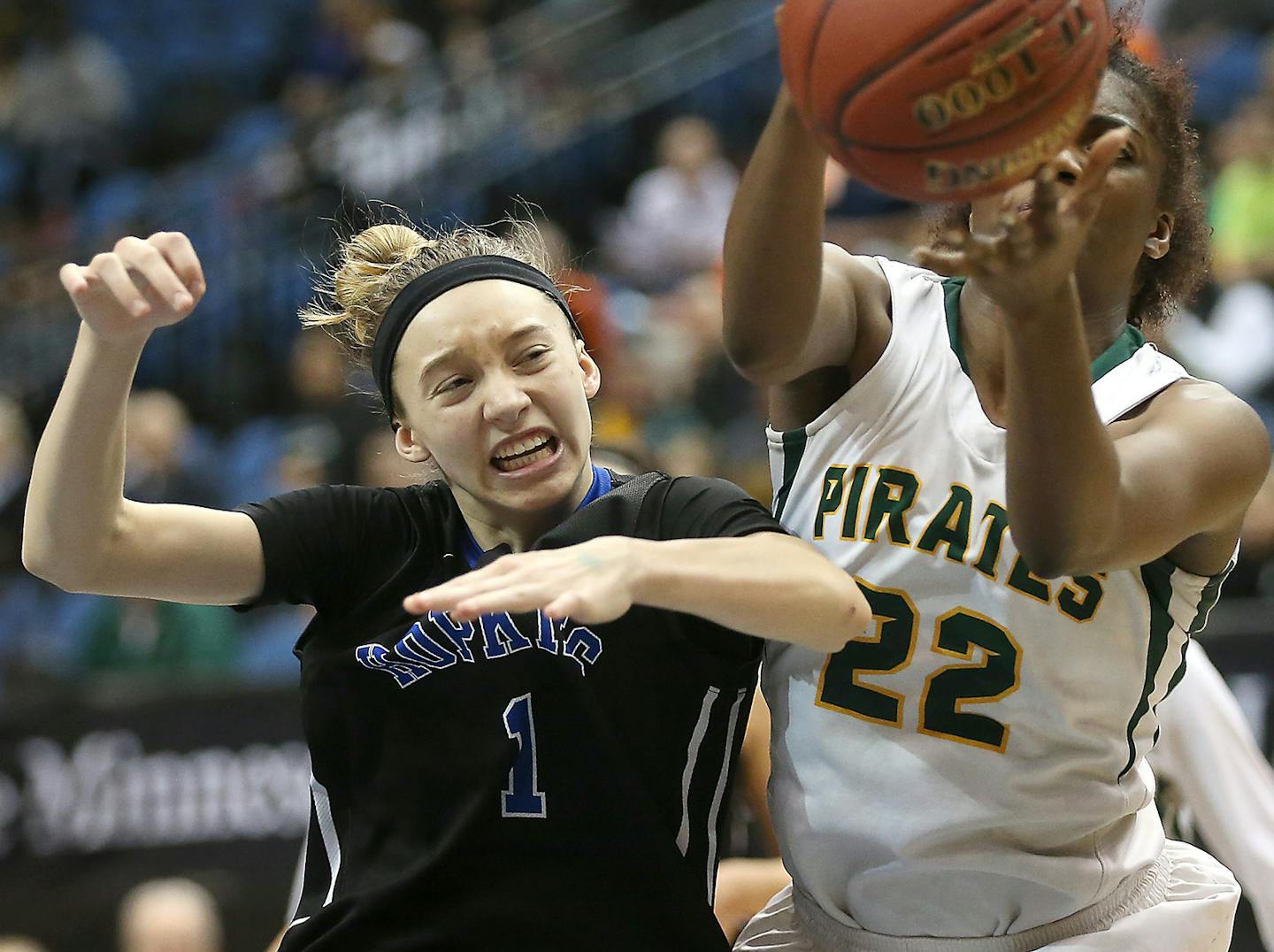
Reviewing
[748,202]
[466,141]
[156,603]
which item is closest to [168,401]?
[156,603]

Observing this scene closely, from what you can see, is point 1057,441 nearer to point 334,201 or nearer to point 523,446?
point 523,446

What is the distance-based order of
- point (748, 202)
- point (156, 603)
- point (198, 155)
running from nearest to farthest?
1. point (748, 202)
2. point (156, 603)
3. point (198, 155)

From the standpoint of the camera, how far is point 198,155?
1084cm

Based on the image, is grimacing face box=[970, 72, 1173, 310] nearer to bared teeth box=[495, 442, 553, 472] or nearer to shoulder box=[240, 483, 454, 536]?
bared teeth box=[495, 442, 553, 472]

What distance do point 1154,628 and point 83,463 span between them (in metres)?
1.62

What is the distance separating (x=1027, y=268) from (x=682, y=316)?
20.6 ft

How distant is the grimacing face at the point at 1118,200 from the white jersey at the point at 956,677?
123 mm

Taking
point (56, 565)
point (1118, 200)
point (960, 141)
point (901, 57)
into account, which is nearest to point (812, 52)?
point (901, 57)

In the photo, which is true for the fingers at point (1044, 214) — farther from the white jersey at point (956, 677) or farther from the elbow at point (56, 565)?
the elbow at point (56, 565)

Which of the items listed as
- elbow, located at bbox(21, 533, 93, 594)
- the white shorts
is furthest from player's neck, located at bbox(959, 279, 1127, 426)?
elbow, located at bbox(21, 533, 93, 594)

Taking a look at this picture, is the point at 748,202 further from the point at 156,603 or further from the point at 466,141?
the point at 466,141

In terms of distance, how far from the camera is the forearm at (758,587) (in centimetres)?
214

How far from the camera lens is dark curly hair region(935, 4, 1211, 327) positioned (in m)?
2.56

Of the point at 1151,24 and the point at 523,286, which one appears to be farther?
the point at 1151,24
